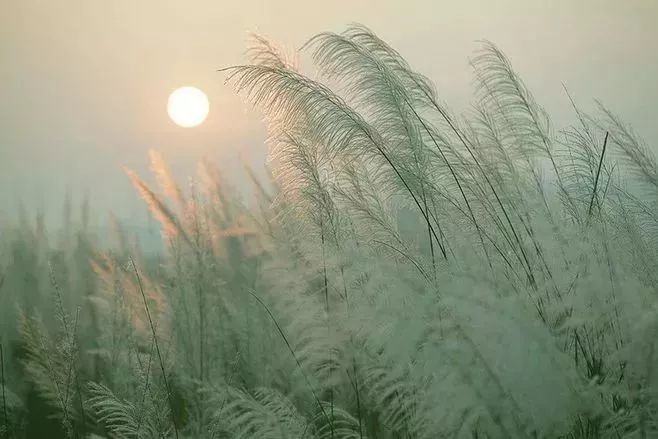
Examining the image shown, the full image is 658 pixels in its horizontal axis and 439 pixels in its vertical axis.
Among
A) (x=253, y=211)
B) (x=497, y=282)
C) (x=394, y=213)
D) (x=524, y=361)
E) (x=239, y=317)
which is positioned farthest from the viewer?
(x=253, y=211)

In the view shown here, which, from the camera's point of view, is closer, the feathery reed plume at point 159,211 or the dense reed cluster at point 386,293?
the dense reed cluster at point 386,293

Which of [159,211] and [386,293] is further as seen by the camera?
[159,211]

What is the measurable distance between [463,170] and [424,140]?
0.18 metres

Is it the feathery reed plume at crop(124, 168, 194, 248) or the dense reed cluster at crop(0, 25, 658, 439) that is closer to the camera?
the dense reed cluster at crop(0, 25, 658, 439)

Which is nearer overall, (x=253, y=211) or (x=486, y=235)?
(x=486, y=235)

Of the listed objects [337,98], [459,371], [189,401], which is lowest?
[189,401]

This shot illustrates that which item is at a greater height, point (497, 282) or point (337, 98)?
point (337, 98)

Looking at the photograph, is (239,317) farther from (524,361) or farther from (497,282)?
(524,361)

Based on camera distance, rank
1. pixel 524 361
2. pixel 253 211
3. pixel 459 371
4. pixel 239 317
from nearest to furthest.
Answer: pixel 524 361, pixel 459 371, pixel 239 317, pixel 253 211

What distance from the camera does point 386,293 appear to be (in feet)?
5.07

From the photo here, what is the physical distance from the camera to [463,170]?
210 centimetres

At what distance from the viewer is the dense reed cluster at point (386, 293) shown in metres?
1.38

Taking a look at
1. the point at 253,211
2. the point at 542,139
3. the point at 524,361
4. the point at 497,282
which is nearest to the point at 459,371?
the point at 524,361

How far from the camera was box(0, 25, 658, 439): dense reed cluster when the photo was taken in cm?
138
